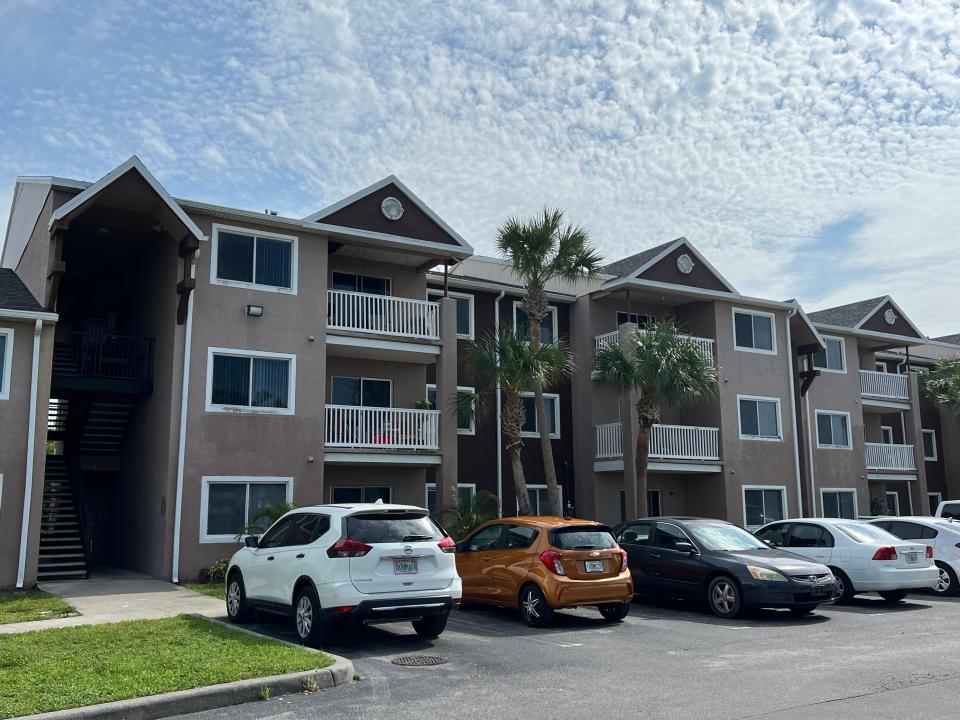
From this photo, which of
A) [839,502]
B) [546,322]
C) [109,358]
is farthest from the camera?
[839,502]

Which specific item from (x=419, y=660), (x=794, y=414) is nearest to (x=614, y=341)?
(x=794, y=414)

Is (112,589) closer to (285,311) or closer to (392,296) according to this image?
(285,311)

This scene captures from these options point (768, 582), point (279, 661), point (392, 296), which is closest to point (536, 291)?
point (392, 296)

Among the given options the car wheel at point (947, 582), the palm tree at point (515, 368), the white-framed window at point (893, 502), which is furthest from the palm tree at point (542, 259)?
the white-framed window at point (893, 502)

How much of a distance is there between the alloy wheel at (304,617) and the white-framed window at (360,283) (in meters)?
12.6

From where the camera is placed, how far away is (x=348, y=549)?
35.4ft

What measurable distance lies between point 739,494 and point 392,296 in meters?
11.9

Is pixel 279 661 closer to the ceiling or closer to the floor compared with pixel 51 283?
closer to the floor

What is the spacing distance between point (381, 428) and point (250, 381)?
10.8ft

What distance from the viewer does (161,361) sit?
20.1m

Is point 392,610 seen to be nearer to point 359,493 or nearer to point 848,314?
point 359,493

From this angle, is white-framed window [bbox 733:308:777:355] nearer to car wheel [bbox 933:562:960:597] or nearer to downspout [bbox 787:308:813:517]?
downspout [bbox 787:308:813:517]

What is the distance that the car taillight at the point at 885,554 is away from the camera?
51.7 feet

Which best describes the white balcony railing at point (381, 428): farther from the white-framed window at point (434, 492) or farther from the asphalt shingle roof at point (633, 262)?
the asphalt shingle roof at point (633, 262)
